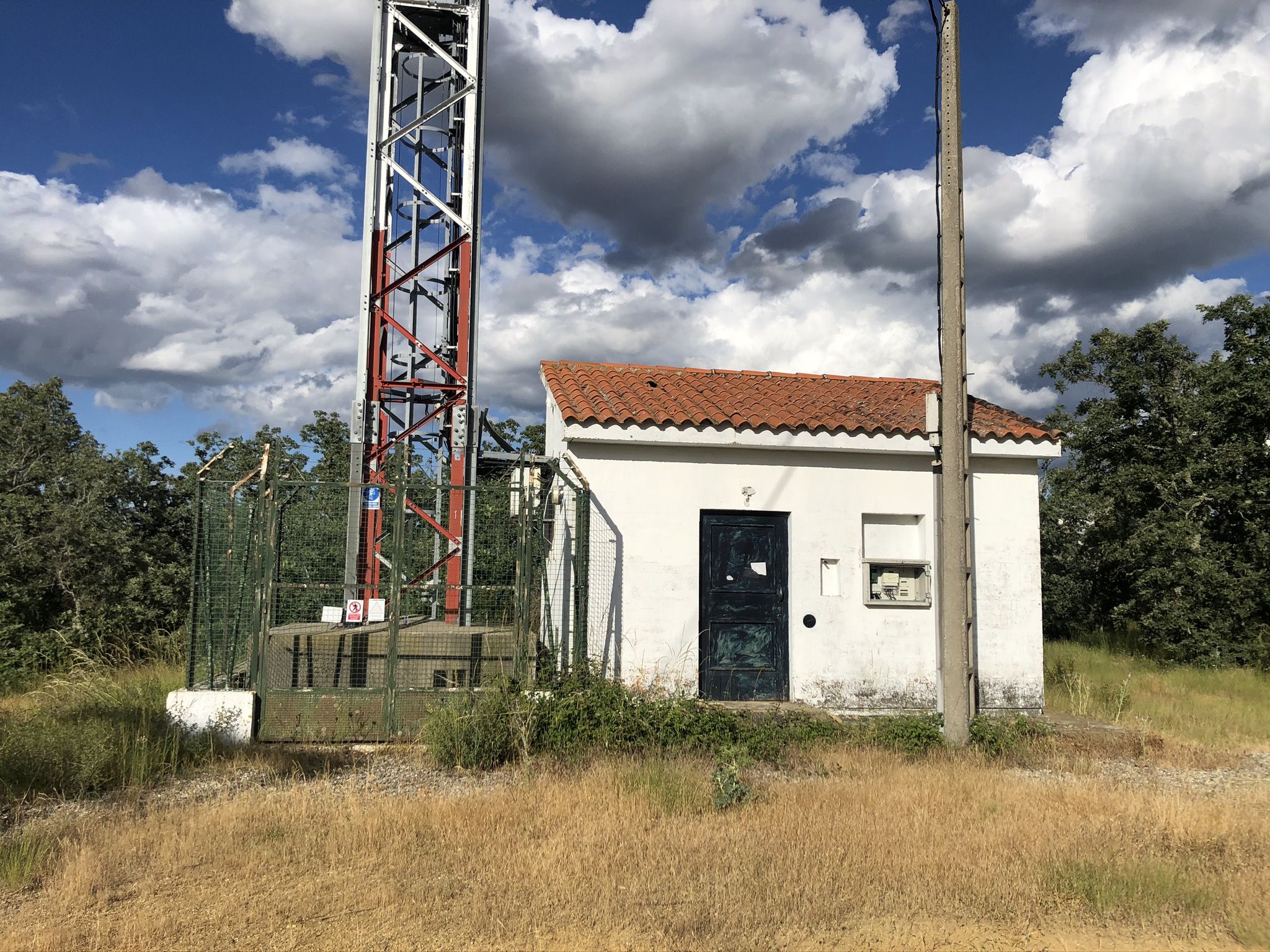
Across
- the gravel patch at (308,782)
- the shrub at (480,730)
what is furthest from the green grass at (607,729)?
the gravel patch at (308,782)

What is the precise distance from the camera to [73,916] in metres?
4.29

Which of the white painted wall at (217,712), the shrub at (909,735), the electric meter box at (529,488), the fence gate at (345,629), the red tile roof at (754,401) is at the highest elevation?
the red tile roof at (754,401)

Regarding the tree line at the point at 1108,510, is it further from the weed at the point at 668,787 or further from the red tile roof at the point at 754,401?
the weed at the point at 668,787

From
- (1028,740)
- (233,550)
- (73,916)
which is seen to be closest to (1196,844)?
(1028,740)

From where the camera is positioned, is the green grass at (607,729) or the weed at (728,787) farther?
the green grass at (607,729)

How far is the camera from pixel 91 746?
6.69 m

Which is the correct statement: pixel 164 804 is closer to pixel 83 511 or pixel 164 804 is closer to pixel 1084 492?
pixel 83 511

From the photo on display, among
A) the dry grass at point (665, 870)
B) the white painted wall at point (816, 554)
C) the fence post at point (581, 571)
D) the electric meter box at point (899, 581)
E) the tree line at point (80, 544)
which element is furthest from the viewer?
the tree line at point (80, 544)

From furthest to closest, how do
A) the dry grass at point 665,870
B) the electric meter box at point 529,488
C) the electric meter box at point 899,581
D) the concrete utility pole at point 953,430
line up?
the electric meter box at point 899,581
the electric meter box at point 529,488
the concrete utility pole at point 953,430
the dry grass at point 665,870

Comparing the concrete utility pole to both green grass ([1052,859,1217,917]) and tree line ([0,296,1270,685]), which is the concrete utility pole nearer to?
green grass ([1052,859,1217,917])

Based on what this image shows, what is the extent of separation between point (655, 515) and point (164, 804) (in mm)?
5139

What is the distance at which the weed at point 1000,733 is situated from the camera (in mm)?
7711

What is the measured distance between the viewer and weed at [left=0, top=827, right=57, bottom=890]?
15.7 ft

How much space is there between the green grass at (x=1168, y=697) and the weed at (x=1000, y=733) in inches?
67.9
